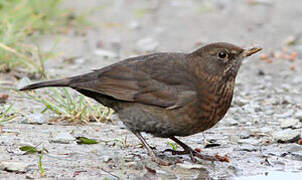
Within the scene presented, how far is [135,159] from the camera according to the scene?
4734 millimetres

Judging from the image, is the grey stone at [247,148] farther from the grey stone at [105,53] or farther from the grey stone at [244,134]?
the grey stone at [105,53]

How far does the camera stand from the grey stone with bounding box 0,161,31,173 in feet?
13.6

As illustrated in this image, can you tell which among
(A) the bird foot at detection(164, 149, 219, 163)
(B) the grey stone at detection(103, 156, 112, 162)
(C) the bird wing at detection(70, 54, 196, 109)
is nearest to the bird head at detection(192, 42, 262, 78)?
(C) the bird wing at detection(70, 54, 196, 109)

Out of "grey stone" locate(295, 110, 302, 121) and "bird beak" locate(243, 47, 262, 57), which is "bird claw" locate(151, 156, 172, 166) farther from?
"grey stone" locate(295, 110, 302, 121)

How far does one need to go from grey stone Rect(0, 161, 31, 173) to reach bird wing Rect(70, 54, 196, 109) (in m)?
0.92

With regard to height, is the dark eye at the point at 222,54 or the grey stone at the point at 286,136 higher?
the dark eye at the point at 222,54

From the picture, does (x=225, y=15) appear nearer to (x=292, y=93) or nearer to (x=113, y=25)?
(x=113, y=25)

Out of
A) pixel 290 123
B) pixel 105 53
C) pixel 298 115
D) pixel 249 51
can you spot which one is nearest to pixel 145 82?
pixel 249 51

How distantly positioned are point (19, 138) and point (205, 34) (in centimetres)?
537

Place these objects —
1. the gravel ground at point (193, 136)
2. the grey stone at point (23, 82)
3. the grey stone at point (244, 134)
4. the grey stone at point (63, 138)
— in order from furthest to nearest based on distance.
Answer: the grey stone at point (23, 82)
the grey stone at point (244, 134)
the grey stone at point (63, 138)
the gravel ground at point (193, 136)

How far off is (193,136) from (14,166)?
6.58ft

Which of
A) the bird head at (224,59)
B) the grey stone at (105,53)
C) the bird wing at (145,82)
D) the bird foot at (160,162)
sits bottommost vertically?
the bird foot at (160,162)

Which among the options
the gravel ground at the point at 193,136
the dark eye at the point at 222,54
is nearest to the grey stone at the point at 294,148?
the gravel ground at the point at 193,136

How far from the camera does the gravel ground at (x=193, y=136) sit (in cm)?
453
